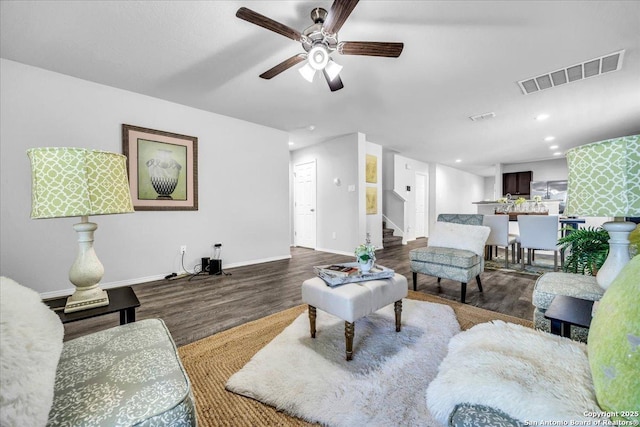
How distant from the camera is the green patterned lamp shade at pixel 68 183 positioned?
112cm

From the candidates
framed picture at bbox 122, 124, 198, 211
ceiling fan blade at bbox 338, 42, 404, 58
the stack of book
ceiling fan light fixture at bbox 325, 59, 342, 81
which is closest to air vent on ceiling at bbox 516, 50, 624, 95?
Result: ceiling fan blade at bbox 338, 42, 404, 58

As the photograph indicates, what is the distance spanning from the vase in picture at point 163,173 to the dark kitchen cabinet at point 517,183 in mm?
9475

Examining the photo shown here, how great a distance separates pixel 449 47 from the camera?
2244 millimetres

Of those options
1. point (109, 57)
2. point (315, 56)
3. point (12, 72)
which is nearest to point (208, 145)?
point (109, 57)

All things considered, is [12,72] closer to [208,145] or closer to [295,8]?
[208,145]

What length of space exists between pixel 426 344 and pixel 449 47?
8.12 ft

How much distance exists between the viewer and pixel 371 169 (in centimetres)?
541

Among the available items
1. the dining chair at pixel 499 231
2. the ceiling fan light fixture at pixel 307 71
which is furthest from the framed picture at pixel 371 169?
the ceiling fan light fixture at pixel 307 71

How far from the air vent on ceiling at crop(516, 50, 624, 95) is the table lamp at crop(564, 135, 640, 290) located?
229cm

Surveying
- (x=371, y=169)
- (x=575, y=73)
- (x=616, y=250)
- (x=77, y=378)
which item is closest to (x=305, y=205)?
(x=371, y=169)

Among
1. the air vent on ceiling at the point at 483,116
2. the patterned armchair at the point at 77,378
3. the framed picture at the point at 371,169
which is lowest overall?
the patterned armchair at the point at 77,378

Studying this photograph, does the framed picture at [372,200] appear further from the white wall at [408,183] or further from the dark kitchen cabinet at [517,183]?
the dark kitchen cabinet at [517,183]

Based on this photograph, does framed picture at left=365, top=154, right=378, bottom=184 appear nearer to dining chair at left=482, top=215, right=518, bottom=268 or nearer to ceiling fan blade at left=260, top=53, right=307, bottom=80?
dining chair at left=482, top=215, right=518, bottom=268

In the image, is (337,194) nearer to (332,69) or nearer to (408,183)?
(408,183)
